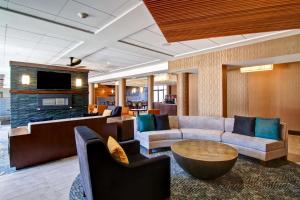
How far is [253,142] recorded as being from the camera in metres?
3.40

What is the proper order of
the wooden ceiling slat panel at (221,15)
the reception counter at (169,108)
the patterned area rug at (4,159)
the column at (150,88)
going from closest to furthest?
the wooden ceiling slat panel at (221,15), the patterned area rug at (4,159), the column at (150,88), the reception counter at (169,108)

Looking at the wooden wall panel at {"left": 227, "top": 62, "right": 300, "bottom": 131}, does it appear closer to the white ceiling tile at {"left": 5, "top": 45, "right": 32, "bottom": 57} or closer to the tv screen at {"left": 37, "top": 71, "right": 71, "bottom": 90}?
the tv screen at {"left": 37, "top": 71, "right": 71, "bottom": 90}

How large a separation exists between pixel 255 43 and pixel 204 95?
188cm

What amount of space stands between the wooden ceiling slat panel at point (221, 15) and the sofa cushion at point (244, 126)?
2.02 metres

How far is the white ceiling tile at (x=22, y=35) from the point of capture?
3.52 meters

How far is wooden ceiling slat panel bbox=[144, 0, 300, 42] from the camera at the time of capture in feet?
6.18

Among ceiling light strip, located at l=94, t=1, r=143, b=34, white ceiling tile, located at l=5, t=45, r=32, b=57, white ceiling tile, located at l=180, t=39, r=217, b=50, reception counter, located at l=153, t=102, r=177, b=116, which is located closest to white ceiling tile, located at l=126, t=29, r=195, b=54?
white ceiling tile, located at l=180, t=39, r=217, b=50

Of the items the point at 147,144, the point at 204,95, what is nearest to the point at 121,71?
the point at 204,95

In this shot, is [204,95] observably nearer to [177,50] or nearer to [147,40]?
[177,50]

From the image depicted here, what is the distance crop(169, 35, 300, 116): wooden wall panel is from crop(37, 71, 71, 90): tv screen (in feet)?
13.0

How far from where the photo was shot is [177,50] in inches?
194

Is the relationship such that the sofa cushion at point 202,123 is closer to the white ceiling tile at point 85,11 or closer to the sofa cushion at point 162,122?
the sofa cushion at point 162,122

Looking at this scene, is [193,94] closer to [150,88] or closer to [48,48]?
[150,88]

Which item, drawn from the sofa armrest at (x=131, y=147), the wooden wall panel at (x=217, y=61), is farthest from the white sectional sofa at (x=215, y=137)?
the sofa armrest at (x=131, y=147)
